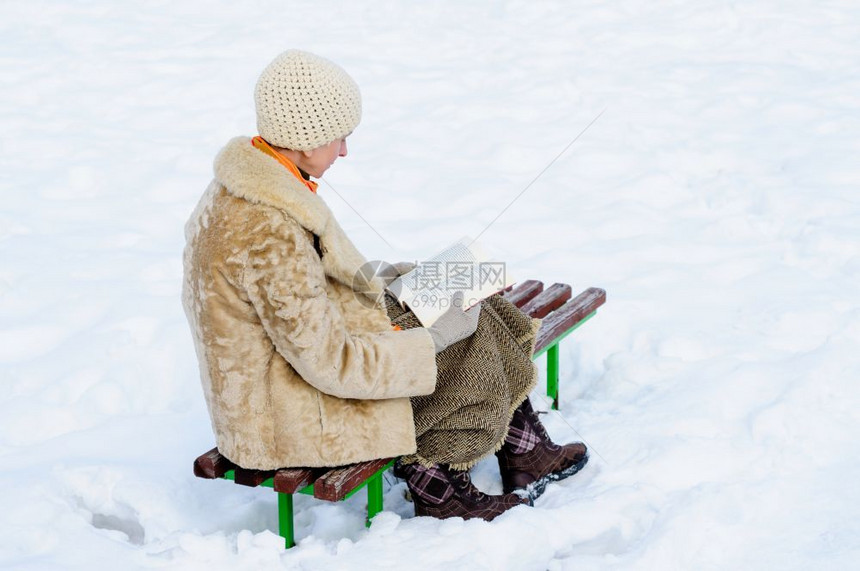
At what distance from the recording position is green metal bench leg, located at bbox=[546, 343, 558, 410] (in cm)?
356

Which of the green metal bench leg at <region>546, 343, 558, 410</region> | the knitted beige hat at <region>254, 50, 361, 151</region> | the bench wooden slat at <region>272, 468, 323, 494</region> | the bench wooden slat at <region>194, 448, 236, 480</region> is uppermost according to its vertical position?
the knitted beige hat at <region>254, 50, 361, 151</region>

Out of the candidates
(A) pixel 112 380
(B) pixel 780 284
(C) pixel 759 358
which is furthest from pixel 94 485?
(B) pixel 780 284

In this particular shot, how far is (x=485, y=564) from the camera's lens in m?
2.56

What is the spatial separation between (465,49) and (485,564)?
4764 millimetres

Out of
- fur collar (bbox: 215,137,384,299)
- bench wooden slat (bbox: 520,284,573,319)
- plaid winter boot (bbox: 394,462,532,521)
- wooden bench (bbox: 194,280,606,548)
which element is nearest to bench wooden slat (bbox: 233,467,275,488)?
wooden bench (bbox: 194,280,606,548)

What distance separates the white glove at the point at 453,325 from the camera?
104 inches

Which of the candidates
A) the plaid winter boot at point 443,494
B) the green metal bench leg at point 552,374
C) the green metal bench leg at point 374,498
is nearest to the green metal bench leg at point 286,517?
the green metal bench leg at point 374,498

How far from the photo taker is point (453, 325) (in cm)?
269

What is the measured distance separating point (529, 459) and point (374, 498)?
50cm

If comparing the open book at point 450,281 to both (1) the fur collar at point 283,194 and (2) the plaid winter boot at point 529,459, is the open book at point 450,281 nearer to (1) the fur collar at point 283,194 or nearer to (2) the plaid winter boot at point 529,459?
(1) the fur collar at point 283,194

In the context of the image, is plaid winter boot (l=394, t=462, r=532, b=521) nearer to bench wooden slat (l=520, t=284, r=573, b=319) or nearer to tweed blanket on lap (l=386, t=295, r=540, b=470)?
tweed blanket on lap (l=386, t=295, r=540, b=470)

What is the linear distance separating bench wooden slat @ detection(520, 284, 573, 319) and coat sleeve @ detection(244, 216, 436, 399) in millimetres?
1066

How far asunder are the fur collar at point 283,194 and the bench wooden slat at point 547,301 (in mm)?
1209

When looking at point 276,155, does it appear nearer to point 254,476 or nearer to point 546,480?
point 254,476
